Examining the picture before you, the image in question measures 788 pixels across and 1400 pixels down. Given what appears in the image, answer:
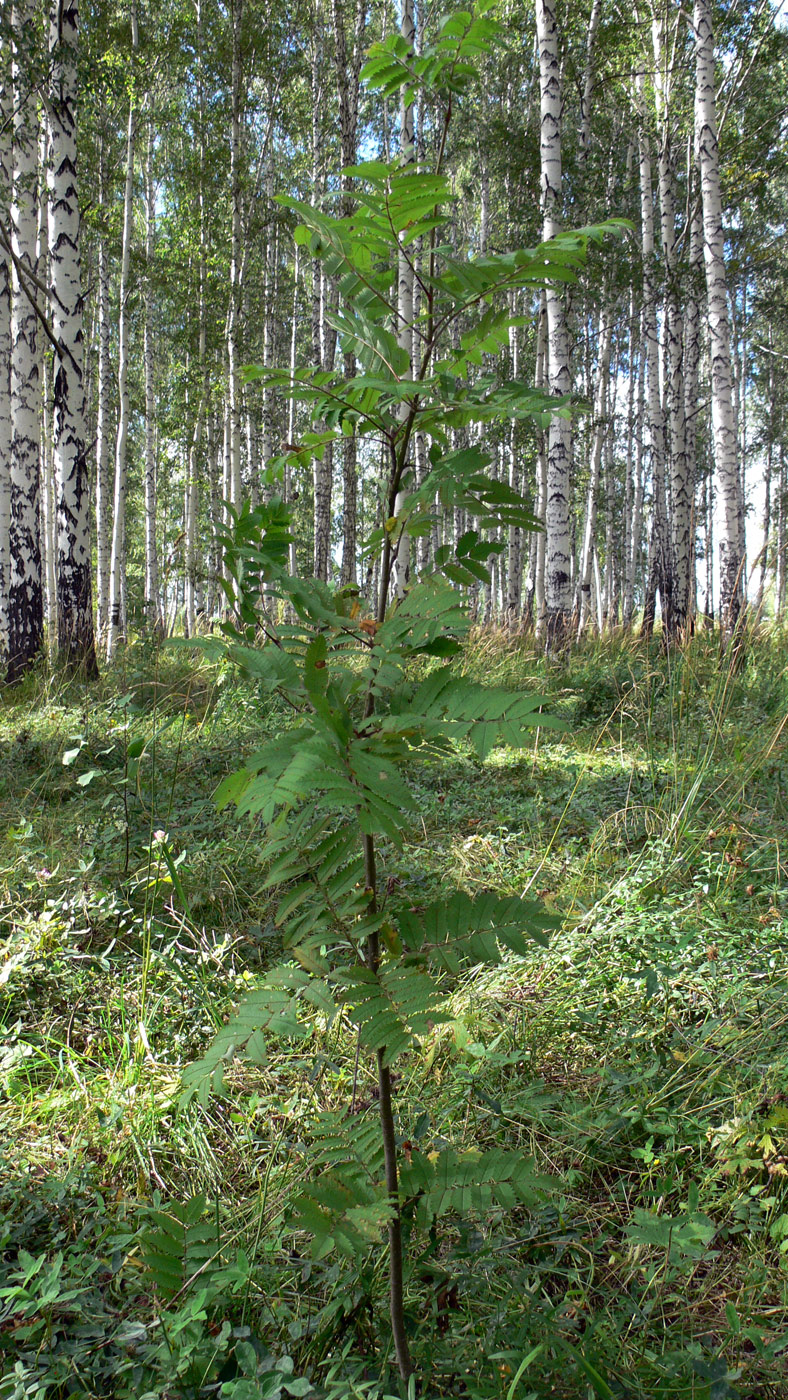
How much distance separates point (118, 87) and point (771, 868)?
10.2 meters

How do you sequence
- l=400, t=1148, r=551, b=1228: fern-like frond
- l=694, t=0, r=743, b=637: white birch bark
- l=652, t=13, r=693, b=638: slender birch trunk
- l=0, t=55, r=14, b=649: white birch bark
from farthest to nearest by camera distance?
l=652, t=13, r=693, b=638: slender birch trunk, l=694, t=0, r=743, b=637: white birch bark, l=0, t=55, r=14, b=649: white birch bark, l=400, t=1148, r=551, b=1228: fern-like frond

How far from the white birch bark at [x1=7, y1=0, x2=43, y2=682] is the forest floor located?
331 cm

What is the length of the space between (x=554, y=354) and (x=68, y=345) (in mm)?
4945

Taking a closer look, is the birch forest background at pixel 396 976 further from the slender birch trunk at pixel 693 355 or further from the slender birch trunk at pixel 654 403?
the slender birch trunk at pixel 693 355

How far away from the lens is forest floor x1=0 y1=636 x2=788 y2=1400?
128 centimetres

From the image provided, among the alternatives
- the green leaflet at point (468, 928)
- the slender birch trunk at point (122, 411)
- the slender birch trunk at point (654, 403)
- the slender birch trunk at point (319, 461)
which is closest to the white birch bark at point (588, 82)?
the slender birch trunk at point (654, 403)

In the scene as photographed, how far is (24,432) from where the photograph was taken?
7.12 m

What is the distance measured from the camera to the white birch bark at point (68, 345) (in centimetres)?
640

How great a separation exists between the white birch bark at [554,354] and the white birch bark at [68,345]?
4400 mm

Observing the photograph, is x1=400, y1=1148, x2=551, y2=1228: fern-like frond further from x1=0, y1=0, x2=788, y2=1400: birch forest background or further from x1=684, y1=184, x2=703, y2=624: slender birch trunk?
x1=684, y1=184, x2=703, y2=624: slender birch trunk

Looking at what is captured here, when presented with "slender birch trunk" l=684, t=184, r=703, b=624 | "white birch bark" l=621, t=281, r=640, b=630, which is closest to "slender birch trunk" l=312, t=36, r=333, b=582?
"slender birch trunk" l=684, t=184, r=703, b=624

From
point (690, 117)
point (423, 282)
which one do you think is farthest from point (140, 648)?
point (690, 117)

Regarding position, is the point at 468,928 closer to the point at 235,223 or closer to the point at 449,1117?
the point at 449,1117

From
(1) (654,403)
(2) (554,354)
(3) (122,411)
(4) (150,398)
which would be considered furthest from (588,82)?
(4) (150,398)
